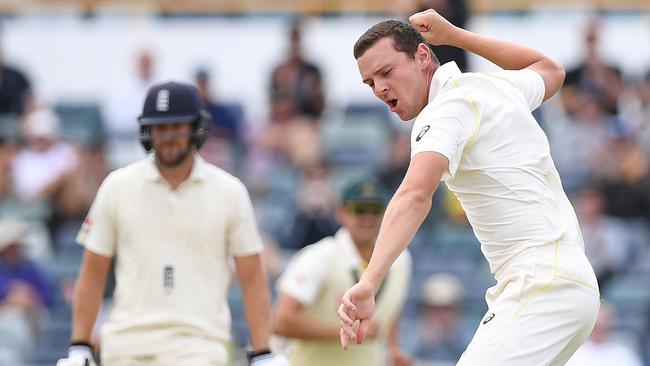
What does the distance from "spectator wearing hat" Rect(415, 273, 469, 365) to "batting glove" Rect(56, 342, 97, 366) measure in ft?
13.5

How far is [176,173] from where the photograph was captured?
687cm

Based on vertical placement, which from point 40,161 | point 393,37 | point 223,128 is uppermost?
point 393,37

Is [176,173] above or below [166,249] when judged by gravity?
above

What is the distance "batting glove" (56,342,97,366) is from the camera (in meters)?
6.65

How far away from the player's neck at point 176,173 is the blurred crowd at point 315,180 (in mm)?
3021

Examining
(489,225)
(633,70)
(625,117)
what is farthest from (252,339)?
(633,70)

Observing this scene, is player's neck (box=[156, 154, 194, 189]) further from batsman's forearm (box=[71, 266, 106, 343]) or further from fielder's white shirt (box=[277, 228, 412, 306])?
fielder's white shirt (box=[277, 228, 412, 306])

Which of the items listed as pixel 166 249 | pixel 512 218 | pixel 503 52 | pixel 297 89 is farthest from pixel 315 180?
pixel 512 218

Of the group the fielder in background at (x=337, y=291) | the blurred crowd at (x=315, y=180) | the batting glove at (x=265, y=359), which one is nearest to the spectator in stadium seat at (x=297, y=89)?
the blurred crowd at (x=315, y=180)

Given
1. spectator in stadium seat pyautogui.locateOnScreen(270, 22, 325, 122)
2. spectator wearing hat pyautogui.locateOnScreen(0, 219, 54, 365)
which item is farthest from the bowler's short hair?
spectator in stadium seat pyautogui.locateOnScreen(270, 22, 325, 122)

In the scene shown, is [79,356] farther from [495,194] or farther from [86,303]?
[495,194]

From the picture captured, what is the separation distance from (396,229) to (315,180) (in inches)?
281

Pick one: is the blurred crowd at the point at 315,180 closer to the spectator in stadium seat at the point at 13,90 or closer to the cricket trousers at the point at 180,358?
the spectator in stadium seat at the point at 13,90

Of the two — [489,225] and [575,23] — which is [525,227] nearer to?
[489,225]
